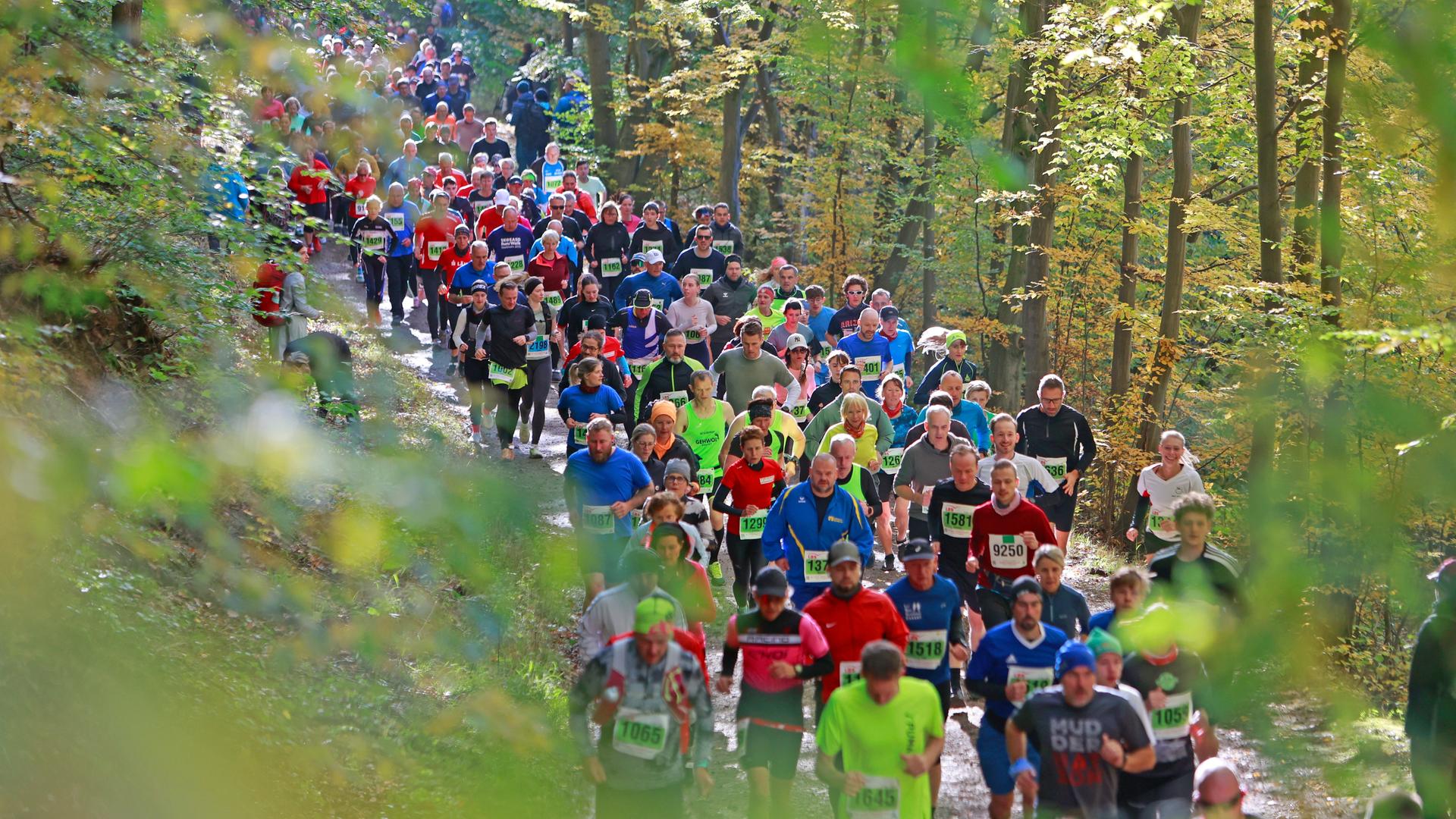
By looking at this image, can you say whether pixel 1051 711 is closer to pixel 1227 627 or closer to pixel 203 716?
pixel 203 716

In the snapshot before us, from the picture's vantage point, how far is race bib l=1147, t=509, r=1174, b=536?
35.8ft

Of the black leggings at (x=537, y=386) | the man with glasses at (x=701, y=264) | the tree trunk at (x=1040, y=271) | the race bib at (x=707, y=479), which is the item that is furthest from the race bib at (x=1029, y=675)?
the man with glasses at (x=701, y=264)

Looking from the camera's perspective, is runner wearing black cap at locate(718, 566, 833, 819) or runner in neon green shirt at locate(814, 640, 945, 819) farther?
runner wearing black cap at locate(718, 566, 833, 819)

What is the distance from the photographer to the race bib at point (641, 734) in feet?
22.7

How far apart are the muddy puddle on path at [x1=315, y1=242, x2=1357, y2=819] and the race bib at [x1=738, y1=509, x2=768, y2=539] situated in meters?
0.98

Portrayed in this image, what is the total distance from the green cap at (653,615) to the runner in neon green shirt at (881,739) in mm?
1064

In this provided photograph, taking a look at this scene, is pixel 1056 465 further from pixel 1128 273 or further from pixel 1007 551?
pixel 1128 273

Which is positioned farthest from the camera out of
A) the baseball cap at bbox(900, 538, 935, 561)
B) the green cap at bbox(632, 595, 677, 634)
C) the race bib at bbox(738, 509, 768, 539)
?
the race bib at bbox(738, 509, 768, 539)

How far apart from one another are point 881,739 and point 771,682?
41.8 inches

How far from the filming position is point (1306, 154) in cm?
1410

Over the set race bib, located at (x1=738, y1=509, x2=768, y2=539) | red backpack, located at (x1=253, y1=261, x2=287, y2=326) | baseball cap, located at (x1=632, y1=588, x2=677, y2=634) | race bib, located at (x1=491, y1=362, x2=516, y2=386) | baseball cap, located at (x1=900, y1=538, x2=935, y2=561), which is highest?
red backpack, located at (x1=253, y1=261, x2=287, y2=326)

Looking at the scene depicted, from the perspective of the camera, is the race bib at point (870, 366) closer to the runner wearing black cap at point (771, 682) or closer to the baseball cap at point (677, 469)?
the baseball cap at point (677, 469)

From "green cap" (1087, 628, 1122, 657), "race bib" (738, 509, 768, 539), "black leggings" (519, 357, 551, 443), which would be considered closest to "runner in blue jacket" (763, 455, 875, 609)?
"race bib" (738, 509, 768, 539)

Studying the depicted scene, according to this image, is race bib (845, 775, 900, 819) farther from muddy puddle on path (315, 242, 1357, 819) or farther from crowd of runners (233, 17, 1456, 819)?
muddy puddle on path (315, 242, 1357, 819)
